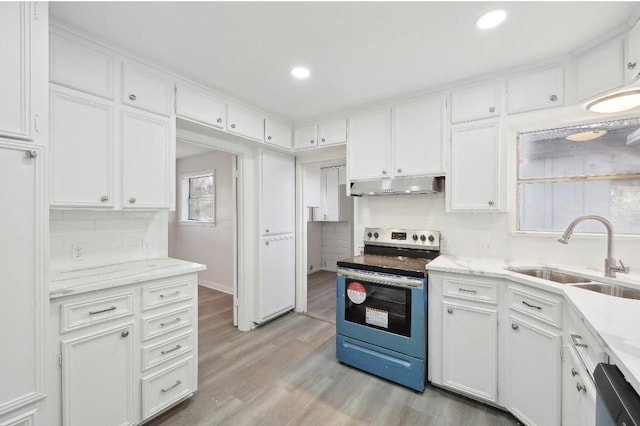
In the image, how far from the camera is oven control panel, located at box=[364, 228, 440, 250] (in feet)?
8.71

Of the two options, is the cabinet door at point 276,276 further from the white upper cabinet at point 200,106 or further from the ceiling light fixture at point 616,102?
the ceiling light fixture at point 616,102

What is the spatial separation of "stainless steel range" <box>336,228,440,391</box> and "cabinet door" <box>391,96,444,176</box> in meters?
0.67

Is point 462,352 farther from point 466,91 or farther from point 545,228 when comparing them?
point 466,91

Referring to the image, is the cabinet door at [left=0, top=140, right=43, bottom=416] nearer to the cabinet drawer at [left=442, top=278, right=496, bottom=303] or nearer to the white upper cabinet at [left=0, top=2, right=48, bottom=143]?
the white upper cabinet at [left=0, top=2, right=48, bottom=143]

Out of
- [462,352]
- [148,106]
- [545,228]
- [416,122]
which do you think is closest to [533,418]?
[462,352]

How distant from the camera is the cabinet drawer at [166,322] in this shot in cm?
172

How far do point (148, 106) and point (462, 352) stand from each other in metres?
2.95

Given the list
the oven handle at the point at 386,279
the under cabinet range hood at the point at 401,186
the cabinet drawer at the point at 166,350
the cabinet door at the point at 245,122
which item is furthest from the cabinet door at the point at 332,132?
the cabinet drawer at the point at 166,350

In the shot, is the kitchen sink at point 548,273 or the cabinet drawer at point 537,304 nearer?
the cabinet drawer at point 537,304

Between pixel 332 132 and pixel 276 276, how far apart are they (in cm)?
186

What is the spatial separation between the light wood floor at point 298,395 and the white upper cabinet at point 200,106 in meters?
2.19

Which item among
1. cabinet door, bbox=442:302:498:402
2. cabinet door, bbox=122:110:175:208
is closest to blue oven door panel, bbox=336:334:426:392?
cabinet door, bbox=442:302:498:402

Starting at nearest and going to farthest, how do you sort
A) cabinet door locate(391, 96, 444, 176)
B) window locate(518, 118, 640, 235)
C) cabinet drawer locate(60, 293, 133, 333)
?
cabinet drawer locate(60, 293, 133, 333), window locate(518, 118, 640, 235), cabinet door locate(391, 96, 444, 176)

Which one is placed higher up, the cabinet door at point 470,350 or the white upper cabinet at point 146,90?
the white upper cabinet at point 146,90
